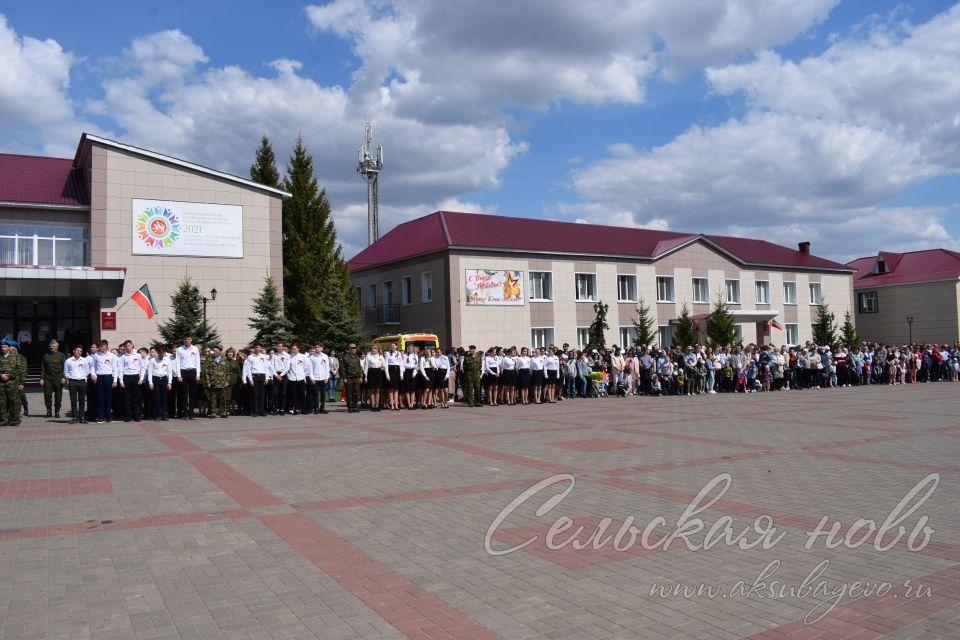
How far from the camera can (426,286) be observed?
39.9m

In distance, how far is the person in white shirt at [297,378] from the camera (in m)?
19.6

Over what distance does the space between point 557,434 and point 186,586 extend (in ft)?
31.5

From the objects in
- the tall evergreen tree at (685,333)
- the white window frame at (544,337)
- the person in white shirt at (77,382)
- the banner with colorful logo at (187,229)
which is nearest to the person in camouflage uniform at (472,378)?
the person in white shirt at (77,382)

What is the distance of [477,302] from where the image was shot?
126 feet

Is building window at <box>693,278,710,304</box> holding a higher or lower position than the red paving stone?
higher

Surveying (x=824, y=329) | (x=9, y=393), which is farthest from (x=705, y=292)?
(x=9, y=393)

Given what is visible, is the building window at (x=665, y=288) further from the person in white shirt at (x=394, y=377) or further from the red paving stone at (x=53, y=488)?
the red paving stone at (x=53, y=488)

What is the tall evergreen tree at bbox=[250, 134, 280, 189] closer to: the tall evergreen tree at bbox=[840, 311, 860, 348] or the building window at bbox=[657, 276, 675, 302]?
the building window at bbox=[657, 276, 675, 302]

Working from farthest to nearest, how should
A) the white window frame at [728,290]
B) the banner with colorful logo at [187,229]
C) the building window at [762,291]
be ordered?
the building window at [762,291], the white window frame at [728,290], the banner with colorful logo at [187,229]

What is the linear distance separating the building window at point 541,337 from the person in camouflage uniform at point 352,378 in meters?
20.1

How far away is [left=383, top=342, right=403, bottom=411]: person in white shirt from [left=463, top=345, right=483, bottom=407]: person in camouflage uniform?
226 cm

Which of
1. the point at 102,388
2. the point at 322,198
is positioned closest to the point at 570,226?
the point at 322,198

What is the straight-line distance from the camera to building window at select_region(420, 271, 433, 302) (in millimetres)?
39562

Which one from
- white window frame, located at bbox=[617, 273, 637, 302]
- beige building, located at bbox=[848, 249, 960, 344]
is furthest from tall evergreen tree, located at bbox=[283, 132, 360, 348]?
beige building, located at bbox=[848, 249, 960, 344]
